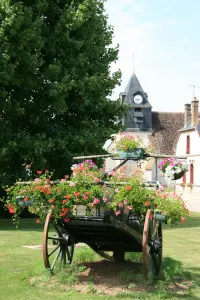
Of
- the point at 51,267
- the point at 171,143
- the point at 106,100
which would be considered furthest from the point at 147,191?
the point at 171,143

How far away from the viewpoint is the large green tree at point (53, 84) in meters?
20.6

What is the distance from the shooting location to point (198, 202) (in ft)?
126

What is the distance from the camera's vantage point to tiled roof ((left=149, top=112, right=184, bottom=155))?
62.6 metres

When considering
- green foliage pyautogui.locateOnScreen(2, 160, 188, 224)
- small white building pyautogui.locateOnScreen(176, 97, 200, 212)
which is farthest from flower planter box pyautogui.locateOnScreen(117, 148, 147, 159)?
small white building pyautogui.locateOnScreen(176, 97, 200, 212)

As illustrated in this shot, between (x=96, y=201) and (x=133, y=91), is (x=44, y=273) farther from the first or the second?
(x=133, y=91)

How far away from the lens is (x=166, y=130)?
65125mm

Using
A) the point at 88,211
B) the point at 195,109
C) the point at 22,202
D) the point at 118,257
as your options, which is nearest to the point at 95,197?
the point at 88,211

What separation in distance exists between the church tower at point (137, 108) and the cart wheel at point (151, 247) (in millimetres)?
57041

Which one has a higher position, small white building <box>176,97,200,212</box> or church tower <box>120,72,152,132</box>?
church tower <box>120,72,152,132</box>

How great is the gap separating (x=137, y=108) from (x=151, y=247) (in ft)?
196

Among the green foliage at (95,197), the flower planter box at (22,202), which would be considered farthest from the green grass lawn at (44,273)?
the flower planter box at (22,202)

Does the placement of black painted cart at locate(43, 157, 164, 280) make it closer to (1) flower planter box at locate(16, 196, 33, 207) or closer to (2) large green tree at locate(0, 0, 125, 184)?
(1) flower planter box at locate(16, 196, 33, 207)

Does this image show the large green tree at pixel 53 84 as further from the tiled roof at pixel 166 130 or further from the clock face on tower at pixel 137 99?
the clock face on tower at pixel 137 99

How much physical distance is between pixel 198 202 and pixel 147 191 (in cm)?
3068
